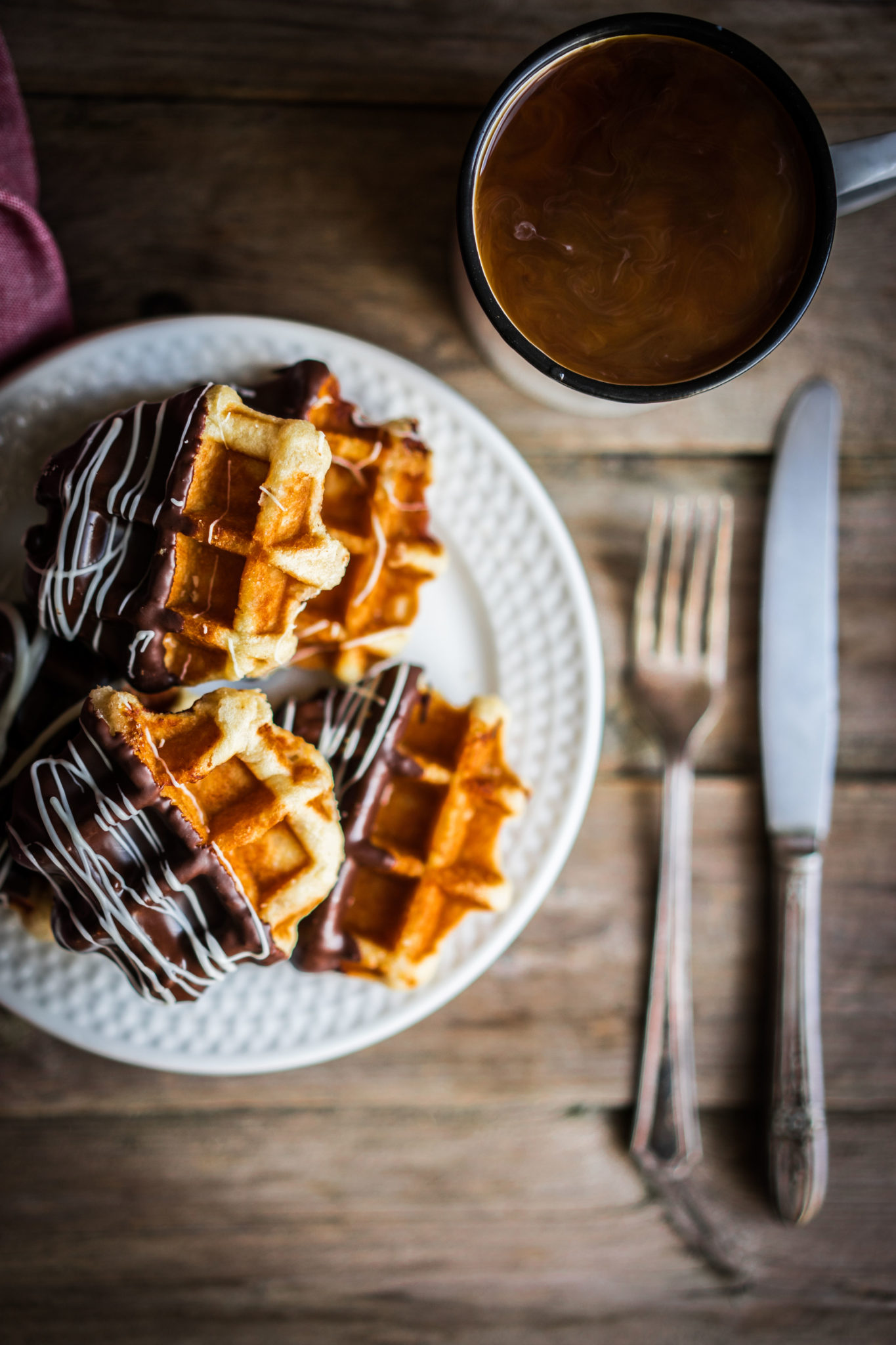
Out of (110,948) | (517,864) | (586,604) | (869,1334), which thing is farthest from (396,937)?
(869,1334)

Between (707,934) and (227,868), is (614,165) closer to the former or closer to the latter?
(227,868)

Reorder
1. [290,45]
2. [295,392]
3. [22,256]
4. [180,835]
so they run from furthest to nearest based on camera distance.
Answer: [290,45], [22,256], [295,392], [180,835]

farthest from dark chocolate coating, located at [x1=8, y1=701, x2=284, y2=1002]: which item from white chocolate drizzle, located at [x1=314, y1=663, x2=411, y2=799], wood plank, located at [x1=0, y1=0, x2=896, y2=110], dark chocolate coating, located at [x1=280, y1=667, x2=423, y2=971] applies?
wood plank, located at [x1=0, y1=0, x2=896, y2=110]

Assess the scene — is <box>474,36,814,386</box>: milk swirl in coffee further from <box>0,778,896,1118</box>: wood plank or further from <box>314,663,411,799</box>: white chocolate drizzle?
<box>0,778,896,1118</box>: wood plank

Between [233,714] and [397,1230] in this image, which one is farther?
[397,1230]

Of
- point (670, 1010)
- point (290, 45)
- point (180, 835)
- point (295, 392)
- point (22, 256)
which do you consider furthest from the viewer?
point (670, 1010)

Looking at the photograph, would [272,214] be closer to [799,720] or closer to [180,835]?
[180,835]

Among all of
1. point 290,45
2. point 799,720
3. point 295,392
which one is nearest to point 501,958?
point 799,720

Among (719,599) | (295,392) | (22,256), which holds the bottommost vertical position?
(719,599)
